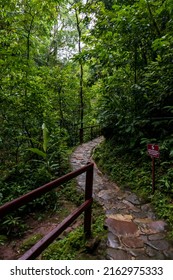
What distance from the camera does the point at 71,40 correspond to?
1398 centimetres

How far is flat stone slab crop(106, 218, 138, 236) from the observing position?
2923 mm

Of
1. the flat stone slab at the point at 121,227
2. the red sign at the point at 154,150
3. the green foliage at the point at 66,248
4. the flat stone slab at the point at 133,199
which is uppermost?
the red sign at the point at 154,150

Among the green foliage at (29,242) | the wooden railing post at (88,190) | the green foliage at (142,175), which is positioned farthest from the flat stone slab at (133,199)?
the green foliage at (29,242)

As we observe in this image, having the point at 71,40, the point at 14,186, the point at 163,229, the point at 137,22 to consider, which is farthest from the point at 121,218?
the point at 71,40

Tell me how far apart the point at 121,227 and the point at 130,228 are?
5.5 inches

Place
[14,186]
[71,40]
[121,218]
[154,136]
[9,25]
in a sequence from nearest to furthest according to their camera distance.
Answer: [121,218]
[14,186]
[9,25]
[154,136]
[71,40]

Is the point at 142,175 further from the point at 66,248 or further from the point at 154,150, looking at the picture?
the point at 66,248

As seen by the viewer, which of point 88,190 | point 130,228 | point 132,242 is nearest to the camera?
point 88,190

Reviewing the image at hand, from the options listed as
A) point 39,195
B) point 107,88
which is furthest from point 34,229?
point 107,88

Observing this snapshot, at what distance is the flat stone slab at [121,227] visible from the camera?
292 cm

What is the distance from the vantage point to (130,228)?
119 inches

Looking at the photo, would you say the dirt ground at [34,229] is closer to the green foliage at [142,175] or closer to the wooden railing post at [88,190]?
the wooden railing post at [88,190]
